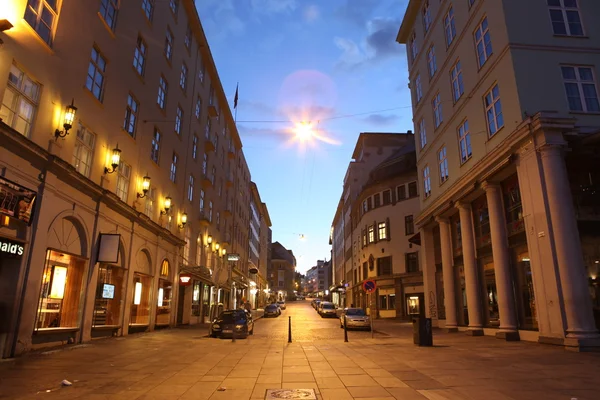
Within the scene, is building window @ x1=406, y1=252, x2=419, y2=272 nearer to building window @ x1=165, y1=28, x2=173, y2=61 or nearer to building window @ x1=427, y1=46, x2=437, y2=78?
building window @ x1=427, y1=46, x2=437, y2=78

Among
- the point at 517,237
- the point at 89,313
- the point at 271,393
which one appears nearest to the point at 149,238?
the point at 89,313

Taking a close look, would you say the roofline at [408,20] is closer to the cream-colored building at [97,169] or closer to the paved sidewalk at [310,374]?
the cream-colored building at [97,169]

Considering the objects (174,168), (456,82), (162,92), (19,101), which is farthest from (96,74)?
(456,82)

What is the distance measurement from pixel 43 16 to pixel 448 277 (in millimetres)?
23627

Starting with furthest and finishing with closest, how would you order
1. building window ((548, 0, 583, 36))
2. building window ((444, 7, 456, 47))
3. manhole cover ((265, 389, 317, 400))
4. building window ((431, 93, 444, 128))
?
building window ((431, 93, 444, 128)) < building window ((444, 7, 456, 47)) < building window ((548, 0, 583, 36)) < manhole cover ((265, 389, 317, 400))

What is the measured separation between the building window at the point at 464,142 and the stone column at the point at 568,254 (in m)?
6.15

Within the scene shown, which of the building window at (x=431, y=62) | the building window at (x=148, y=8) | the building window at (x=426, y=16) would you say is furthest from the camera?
the building window at (x=426, y=16)

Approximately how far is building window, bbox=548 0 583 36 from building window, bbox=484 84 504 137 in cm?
349

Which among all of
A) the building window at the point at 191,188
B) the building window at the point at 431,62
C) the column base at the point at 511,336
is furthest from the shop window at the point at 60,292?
the building window at the point at 431,62

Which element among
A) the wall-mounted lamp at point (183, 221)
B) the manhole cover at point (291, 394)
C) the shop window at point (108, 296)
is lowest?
the manhole cover at point (291, 394)

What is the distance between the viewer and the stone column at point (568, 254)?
44.4ft

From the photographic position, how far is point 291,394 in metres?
7.35

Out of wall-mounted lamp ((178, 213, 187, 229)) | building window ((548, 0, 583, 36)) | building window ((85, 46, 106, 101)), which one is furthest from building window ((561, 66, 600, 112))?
wall-mounted lamp ((178, 213, 187, 229))

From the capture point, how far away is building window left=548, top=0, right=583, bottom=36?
699 inches
